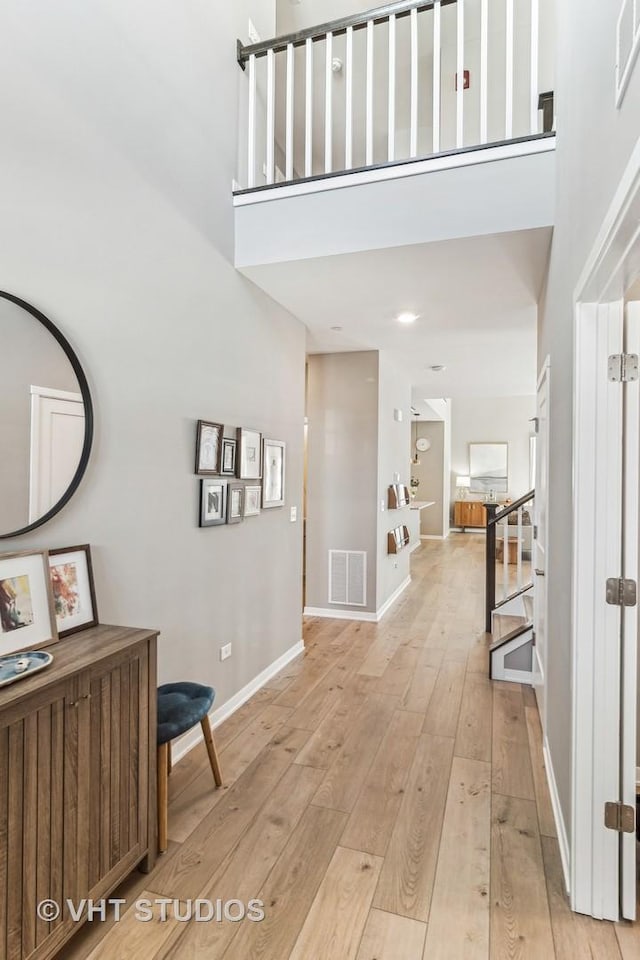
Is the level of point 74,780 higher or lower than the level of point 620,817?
higher

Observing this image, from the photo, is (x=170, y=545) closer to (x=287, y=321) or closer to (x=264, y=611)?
(x=264, y=611)

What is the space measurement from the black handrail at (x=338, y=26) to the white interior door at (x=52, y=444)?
8.20 ft

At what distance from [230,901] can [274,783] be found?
648 mm

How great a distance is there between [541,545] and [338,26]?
125 inches

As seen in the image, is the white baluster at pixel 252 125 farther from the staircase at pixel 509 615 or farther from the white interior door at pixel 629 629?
the staircase at pixel 509 615

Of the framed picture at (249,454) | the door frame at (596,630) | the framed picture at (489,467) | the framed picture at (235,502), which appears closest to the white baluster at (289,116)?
the framed picture at (249,454)

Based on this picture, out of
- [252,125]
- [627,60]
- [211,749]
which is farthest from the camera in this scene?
[252,125]

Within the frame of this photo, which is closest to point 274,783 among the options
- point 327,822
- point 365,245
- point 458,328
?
point 327,822

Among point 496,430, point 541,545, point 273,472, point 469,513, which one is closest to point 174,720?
point 273,472

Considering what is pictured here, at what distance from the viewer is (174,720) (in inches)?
77.7

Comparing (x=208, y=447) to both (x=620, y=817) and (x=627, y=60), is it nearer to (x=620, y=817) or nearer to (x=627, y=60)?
(x=627, y=60)

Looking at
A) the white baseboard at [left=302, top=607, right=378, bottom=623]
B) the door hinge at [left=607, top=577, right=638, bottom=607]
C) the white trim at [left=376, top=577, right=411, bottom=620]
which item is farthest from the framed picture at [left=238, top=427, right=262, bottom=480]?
the white trim at [left=376, top=577, right=411, bottom=620]

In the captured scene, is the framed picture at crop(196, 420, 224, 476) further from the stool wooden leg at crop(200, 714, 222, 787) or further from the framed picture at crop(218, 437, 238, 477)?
the stool wooden leg at crop(200, 714, 222, 787)

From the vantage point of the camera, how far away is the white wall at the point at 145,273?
1744 millimetres
